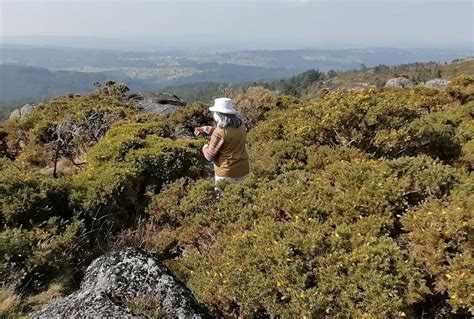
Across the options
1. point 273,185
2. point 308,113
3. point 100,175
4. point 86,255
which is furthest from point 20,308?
point 308,113

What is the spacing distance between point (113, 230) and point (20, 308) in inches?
70.8

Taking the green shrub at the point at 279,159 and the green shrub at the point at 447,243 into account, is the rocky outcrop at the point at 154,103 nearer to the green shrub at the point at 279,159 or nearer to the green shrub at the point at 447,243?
the green shrub at the point at 279,159

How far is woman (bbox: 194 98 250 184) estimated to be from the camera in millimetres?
6573

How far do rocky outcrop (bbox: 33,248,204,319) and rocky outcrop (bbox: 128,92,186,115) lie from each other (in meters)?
13.7

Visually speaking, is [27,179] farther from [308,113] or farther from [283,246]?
[308,113]

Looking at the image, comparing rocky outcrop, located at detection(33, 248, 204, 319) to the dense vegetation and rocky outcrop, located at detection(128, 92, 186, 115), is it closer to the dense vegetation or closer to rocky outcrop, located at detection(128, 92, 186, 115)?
the dense vegetation

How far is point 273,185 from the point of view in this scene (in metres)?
5.69

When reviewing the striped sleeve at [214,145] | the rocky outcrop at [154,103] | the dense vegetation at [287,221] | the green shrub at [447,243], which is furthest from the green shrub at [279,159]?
the rocky outcrop at [154,103]

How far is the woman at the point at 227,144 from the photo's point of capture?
6.57m

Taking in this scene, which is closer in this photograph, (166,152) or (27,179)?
(27,179)

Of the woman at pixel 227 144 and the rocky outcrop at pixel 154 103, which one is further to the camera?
the rocky outcrop at pixel 154 103

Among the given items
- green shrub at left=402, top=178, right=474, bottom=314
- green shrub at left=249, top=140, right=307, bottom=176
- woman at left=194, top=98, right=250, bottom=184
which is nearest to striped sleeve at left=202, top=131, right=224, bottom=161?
woman at left=194, top=98, right=250, bottom=184

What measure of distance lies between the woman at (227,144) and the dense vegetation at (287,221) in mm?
608

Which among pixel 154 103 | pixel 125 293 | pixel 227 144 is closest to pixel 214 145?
pixel 227 144
